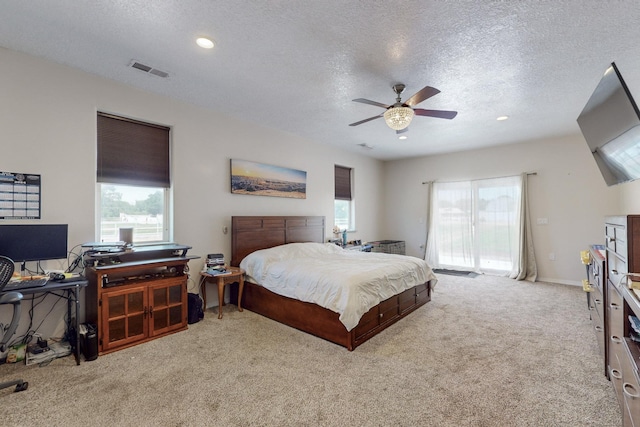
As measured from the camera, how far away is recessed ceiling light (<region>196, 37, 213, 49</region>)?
2338mm

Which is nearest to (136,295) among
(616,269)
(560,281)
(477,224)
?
(616,269)

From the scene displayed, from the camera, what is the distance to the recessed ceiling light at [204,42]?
234cm

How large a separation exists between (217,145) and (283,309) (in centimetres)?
244

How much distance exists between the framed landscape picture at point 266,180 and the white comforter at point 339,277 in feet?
3.36

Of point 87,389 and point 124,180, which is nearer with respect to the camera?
point 87,389

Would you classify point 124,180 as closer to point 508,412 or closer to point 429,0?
point 429,0

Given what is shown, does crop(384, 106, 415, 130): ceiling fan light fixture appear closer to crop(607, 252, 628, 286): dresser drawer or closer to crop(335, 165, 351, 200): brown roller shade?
crop(607, 252, 628, 286): dresser drawer

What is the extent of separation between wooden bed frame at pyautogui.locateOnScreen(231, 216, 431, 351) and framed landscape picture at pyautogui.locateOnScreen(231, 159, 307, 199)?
0.42 metres

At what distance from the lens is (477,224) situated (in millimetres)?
6125

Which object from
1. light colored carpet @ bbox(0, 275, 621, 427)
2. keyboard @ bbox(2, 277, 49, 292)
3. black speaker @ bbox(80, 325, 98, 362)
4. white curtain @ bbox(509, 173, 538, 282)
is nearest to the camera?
light colored carpet @ bbox(0, 275, 621, 427)

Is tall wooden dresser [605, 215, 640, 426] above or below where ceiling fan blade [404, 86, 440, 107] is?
below

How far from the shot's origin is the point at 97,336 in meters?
2.58

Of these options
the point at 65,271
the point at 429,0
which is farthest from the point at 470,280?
the point at 65,271

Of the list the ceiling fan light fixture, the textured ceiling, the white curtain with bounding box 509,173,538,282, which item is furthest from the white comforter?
the white curtain with bounding box 509,173,538,282
